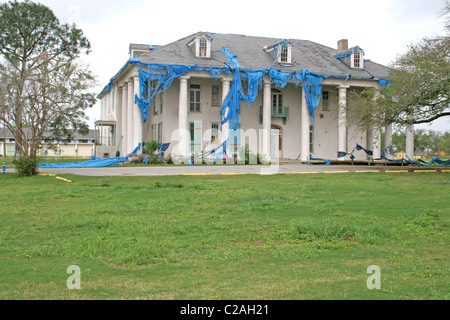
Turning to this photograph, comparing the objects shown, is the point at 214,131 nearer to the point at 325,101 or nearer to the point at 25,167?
the point at 325,101

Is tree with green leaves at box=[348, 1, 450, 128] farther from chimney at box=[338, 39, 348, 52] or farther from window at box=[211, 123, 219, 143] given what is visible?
chimney at box=[338, 39, 348, 52]

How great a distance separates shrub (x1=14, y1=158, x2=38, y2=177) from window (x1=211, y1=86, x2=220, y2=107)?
60.1 ft

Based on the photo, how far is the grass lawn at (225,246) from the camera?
5.14 meters

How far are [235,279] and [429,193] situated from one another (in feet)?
36.0

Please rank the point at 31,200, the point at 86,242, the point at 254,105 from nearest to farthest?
the point at 86,242 < the point at 31,200 < the point at 254,105

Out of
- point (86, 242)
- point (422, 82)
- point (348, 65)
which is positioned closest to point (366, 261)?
point (86, 242)

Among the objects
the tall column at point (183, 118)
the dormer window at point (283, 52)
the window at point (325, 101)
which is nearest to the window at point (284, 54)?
the dormer window at point (283, 52)

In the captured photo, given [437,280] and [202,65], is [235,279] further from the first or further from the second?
[202,65]

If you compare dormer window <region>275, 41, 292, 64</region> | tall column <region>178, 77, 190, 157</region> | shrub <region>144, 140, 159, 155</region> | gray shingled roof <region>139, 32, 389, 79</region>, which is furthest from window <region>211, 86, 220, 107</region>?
shrub <region>144, 140, 159, 155</region>

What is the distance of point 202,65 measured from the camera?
1342 inches

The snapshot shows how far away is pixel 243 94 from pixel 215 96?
325cm

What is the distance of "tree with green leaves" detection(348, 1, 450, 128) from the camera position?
69.0ft

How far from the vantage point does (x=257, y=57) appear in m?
37.5

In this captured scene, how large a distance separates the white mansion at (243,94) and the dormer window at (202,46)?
3.1 inches
